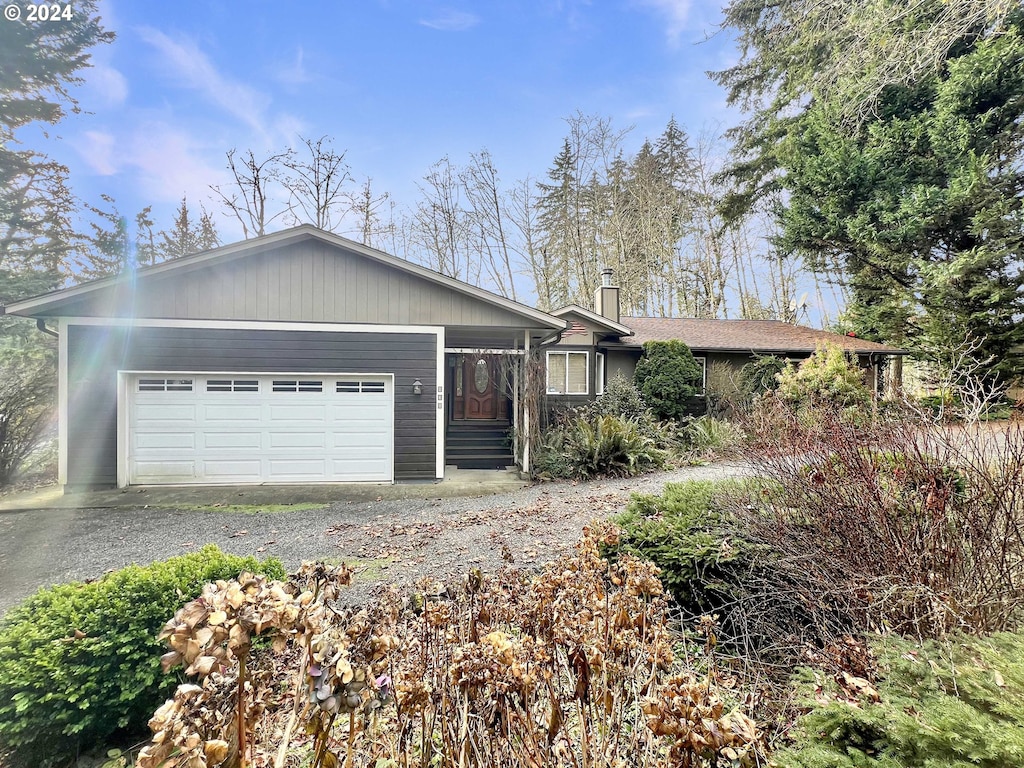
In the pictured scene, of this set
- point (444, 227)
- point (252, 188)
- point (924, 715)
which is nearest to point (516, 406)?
point (924, 715)

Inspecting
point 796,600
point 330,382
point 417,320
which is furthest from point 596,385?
point 796,600

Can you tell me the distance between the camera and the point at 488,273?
21922 mm

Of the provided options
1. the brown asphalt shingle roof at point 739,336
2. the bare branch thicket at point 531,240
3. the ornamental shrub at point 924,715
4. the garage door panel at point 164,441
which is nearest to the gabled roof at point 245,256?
the garage door panel at point 164,441

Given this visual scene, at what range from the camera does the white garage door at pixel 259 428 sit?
842 cm

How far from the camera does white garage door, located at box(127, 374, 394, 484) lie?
842cm

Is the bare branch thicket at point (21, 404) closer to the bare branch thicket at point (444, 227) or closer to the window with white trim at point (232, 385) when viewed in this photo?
the window with white trim at point (232, 385)

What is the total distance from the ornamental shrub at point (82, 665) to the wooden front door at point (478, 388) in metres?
8.89

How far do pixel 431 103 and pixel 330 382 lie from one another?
1166 centimetres

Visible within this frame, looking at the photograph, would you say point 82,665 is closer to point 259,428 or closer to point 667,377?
point 259,428

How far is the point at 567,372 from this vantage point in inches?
510

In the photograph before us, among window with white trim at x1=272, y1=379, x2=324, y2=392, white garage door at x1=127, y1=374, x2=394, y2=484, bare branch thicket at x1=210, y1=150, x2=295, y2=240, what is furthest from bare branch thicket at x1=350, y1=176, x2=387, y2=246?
white garage door at x1=127, y1=374, x2=394, y2=484

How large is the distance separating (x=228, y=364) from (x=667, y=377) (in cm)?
1007

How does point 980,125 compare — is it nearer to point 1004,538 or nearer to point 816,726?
point 1004,538

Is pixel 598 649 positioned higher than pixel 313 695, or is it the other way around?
pixel 313 695
